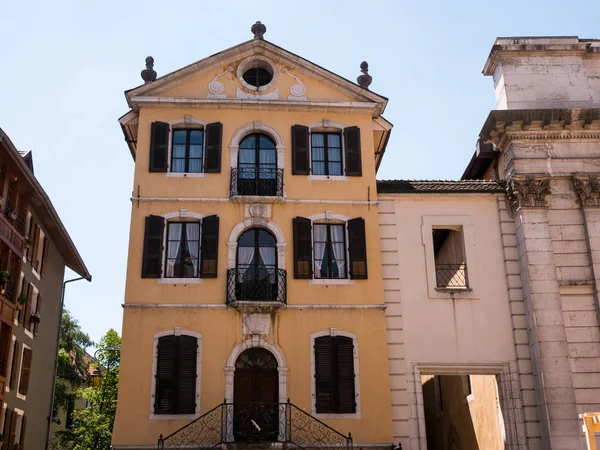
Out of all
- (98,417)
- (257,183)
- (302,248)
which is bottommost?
(98,417)

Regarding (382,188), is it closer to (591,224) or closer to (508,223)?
(508,223)

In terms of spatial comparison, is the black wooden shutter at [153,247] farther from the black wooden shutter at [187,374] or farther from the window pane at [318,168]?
the window pane at [318,168]

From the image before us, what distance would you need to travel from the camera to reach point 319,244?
77.0ft

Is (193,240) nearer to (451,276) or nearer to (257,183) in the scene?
(257,183)

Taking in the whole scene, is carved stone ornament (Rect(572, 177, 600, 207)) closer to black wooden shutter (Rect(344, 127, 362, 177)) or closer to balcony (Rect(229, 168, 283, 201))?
black wooden shutter (Rect(344, 127, 362, 177))

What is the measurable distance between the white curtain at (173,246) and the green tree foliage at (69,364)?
2392 centimetres

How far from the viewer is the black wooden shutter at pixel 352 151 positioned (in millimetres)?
24328

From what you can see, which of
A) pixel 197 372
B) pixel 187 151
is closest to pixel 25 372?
pixel 197 372

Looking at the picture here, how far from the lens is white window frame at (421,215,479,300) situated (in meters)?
23.3

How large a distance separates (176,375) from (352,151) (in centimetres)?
888

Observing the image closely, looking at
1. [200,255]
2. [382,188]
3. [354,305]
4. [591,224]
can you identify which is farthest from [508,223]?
[200,255]

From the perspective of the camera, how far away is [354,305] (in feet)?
74.2

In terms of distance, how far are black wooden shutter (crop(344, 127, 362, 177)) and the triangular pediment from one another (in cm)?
104

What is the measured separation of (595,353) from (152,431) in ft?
42.0
